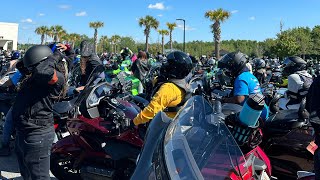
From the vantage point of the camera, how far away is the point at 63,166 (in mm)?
4660

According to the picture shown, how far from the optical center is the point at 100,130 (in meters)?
4.24

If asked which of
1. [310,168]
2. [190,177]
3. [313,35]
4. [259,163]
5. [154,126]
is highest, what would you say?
[313,35]

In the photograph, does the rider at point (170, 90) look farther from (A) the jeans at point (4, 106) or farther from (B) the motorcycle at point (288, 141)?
(A) the jeans at point (4, 106)

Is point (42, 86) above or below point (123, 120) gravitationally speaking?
above

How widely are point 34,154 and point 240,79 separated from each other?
114 inches

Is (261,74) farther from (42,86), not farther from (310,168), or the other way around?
(42,86)

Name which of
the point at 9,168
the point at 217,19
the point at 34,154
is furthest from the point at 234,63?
the point at 217,19

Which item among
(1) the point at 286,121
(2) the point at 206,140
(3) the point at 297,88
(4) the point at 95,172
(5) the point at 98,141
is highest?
(3) the point at 297,88

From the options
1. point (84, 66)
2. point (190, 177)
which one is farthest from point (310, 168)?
point (84, 66)

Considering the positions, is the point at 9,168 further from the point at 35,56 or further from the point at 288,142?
the point at 288,142

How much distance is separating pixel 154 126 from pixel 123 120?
7.64 feet

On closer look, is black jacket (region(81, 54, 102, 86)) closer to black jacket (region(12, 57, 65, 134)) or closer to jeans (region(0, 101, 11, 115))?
jeans (region(0, 101, 11, 115))

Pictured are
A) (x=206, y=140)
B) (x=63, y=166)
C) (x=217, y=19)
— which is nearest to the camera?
(x=206, y=140)

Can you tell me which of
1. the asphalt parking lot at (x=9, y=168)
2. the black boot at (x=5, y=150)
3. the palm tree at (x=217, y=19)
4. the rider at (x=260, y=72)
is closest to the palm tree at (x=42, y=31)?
the palm tree at (x=217, y=19)
